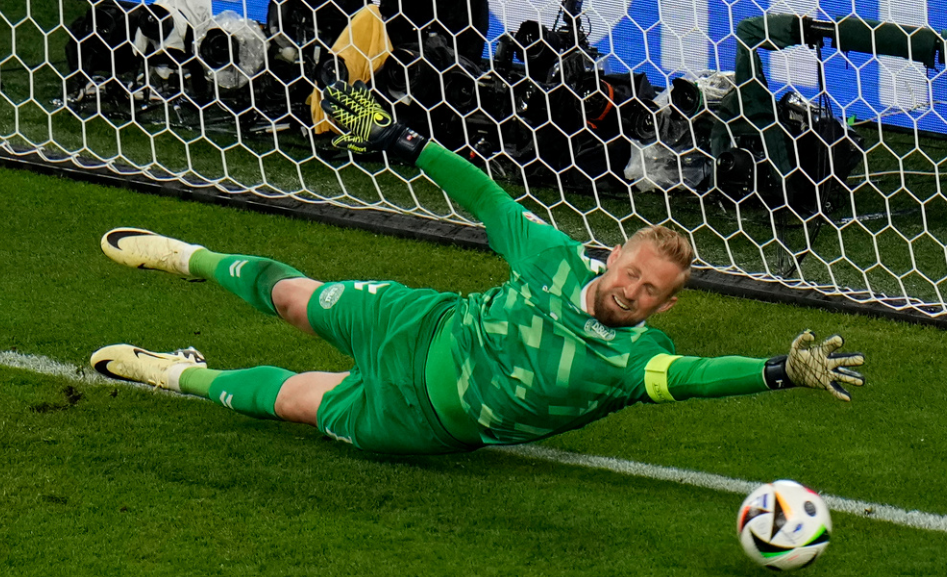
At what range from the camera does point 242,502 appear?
3.80 m

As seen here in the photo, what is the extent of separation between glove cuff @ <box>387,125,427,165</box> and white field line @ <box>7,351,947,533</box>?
3.65ft

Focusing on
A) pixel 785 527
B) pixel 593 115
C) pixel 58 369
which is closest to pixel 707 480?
pixel 785 527

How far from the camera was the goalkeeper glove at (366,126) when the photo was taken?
4.04 meters

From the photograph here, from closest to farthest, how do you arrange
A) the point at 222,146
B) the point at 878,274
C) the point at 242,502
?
the point at 242,502, the point at 878,274, the point at 222,146

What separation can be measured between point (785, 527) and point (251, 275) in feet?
6.45

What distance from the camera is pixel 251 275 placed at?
13.8 feet

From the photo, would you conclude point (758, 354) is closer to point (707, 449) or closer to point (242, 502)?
point (707, 449)

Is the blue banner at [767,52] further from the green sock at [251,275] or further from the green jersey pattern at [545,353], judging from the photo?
the green jersey pattern at [545,353]

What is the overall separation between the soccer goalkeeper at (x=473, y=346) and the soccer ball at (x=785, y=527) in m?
0.32

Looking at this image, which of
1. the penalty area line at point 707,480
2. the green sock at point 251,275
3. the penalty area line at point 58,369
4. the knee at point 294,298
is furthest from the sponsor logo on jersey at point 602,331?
the penalty area line at point 58,369

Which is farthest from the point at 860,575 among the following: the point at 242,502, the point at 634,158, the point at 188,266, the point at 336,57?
the point at 336,57

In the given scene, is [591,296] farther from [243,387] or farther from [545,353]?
[243,387]

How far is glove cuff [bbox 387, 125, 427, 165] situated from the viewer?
402 centimetres

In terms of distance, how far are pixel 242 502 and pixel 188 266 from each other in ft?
3.40
